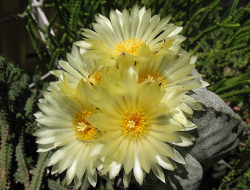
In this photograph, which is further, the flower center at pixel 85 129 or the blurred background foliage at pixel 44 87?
the blurred background foliage at pixel 44 87

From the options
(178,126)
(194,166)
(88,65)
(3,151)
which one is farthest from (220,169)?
(3,151)

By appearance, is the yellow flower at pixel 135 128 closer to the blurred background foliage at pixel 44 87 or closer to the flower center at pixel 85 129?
the flower center at pixel 85 129

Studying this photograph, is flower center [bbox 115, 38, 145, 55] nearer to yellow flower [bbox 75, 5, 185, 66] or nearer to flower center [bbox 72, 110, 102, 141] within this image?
yellow flower [bbox 75, 5, 185, 66]

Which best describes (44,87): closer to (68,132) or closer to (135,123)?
(68,132)

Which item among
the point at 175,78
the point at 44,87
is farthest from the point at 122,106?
the point at 44,87

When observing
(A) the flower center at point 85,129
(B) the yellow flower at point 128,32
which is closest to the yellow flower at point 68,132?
(A) the flower center at point 85,129

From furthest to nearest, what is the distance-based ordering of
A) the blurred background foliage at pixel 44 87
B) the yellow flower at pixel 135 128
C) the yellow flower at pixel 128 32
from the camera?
the blurred background foliage at pixel 44 87 → the yellow flower at pixel 128 32 → the yellow flower at pixel 135 128

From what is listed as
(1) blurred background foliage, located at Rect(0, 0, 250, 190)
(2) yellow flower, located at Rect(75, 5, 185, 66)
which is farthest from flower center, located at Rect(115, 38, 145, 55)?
(1) blurred background foliage, located at Rect(0, 0, 250, 190)

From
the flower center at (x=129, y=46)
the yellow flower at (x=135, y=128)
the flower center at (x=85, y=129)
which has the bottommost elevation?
the yellow flower at (x=135, y=128)
